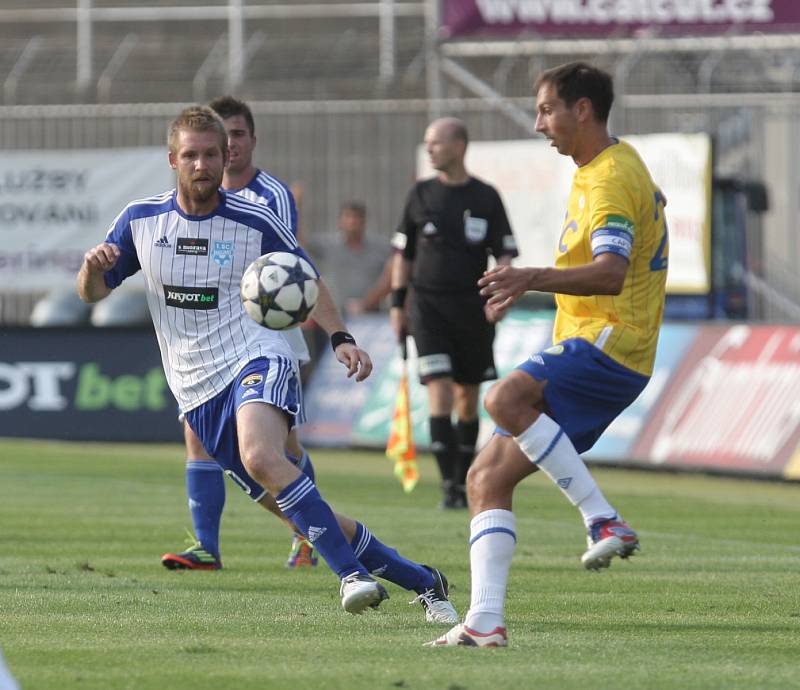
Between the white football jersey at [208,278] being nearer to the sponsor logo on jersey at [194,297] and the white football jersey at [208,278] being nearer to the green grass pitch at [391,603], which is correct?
the sponsor logo on jersey at [194,297]

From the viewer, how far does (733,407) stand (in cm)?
1566

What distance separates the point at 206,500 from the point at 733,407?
7.29 m

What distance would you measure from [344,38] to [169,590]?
1888 centimetres

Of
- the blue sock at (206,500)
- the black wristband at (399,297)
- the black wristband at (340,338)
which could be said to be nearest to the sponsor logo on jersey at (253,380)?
the black wristband at (340,338)

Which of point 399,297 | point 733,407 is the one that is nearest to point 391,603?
point 399,297

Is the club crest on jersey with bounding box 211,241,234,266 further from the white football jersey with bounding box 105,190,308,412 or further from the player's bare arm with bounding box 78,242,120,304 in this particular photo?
the player's bare arm with bounding box 78,242,120,304

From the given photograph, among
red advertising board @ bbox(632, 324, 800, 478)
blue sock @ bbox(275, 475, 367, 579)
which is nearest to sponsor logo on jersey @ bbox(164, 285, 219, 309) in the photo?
blue sock @ bbox(275, 475, 367, 579)

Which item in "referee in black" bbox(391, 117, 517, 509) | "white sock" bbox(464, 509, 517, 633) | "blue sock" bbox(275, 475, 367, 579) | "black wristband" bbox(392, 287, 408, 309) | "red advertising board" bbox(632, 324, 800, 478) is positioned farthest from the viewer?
"red advertising board" bbox(632, 324, 800, 478)

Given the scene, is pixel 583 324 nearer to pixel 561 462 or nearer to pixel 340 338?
pixel 561 462

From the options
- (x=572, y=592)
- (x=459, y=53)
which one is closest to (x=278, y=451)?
(x=572, y=592)

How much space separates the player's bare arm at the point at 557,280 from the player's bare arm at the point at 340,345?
0.83 meters

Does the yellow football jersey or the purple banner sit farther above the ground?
the purple banner

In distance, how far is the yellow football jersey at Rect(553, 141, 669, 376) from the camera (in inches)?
277

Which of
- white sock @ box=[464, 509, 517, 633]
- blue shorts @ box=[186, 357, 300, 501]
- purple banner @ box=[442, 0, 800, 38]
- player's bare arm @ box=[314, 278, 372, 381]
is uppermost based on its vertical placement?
purple banner @ box=[442, 0, 800, 38]
